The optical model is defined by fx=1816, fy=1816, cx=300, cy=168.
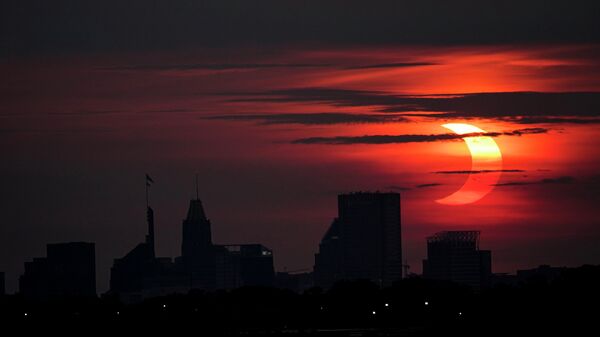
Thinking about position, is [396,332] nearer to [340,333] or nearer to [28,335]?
[340,333]

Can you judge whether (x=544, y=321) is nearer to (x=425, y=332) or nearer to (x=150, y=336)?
(x=425, y=332)

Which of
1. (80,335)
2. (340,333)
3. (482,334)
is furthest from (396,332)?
(80,335)

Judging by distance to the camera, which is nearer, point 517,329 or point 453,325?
point 517,329

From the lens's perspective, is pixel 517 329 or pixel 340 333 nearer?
pixel 517 329

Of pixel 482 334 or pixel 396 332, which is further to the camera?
pixel 396 332

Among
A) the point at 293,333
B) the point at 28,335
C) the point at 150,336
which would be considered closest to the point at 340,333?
the point at 293,333

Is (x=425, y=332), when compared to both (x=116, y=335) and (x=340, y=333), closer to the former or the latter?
(x=340, y=333)

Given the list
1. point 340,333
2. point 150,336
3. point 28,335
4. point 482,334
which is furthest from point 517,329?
point 28,335
